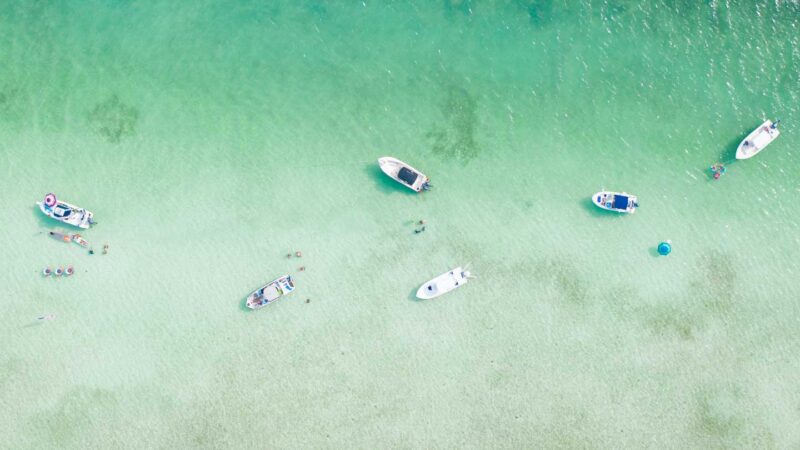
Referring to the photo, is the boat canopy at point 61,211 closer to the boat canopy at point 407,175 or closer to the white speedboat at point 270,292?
the white speedboat at point 270,292

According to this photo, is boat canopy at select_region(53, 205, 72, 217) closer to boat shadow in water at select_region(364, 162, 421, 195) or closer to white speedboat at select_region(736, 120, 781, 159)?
boat shadow in water at select_region(364, 162, 421, 195)

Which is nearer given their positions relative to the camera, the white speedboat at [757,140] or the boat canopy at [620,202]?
the boat canopy at [620,202]

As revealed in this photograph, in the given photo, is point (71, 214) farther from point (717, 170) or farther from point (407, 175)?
point (717, 170)

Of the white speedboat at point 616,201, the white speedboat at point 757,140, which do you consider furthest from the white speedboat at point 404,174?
the white speedboat at point 757,140

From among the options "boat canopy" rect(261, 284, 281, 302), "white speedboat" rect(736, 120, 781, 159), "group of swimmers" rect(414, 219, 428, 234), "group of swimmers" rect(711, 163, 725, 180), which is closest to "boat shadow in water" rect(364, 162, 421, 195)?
"group of swimmers" rect(414, 219, 428, 234)

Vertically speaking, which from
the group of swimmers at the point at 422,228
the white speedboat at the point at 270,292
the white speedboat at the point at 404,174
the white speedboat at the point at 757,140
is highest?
the white speedboat at the point at 757,140

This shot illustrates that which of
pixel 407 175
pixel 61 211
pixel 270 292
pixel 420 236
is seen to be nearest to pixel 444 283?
pixel 420 236

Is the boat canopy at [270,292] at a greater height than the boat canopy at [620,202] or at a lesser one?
lesser
